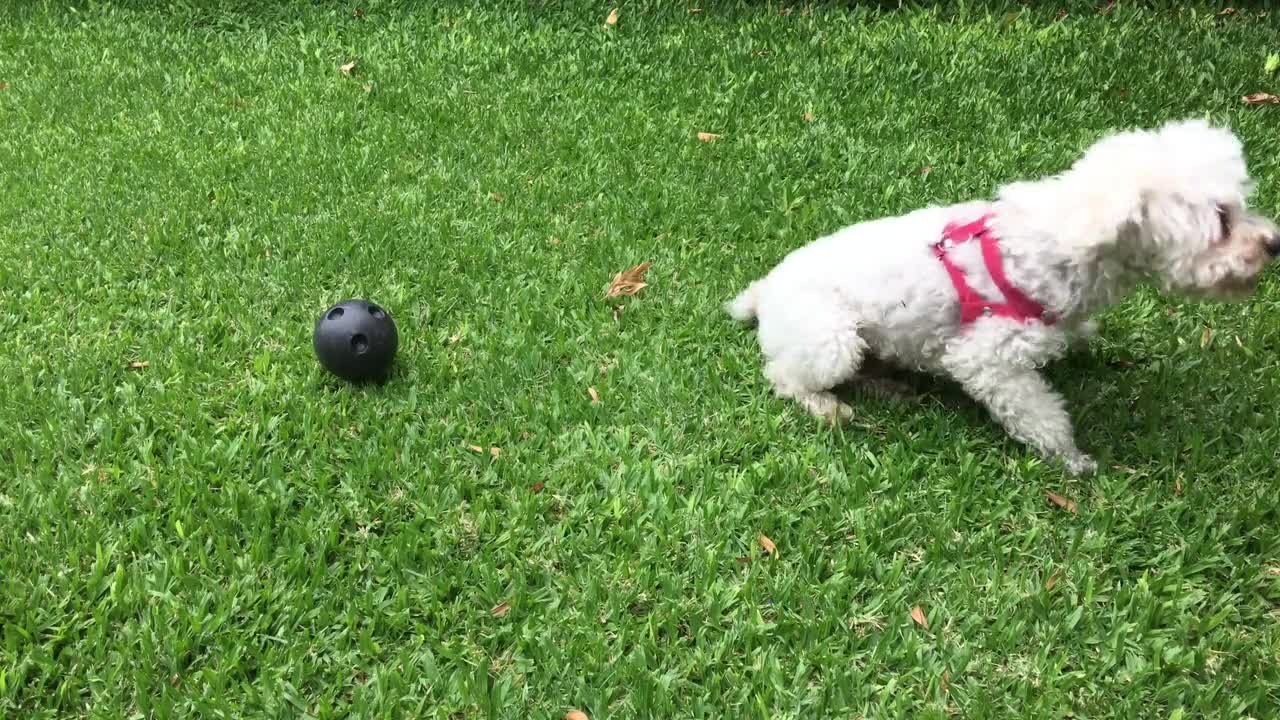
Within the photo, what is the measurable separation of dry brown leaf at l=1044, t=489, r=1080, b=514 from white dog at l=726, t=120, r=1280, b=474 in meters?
0.14

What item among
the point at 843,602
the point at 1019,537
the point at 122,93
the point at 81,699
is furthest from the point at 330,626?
the point at 122,93

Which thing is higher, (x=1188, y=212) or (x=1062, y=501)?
(x=1188, y=212)

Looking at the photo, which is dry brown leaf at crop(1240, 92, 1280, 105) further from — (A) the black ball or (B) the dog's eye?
(A) the black ball

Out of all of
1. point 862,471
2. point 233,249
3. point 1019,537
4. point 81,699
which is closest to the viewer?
point 81,699

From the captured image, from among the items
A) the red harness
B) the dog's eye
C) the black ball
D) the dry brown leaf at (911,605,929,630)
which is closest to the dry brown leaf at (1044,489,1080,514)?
the red harness

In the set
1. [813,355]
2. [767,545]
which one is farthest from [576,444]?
[813,355]

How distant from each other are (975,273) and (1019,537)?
3.14 ft

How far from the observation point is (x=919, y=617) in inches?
108

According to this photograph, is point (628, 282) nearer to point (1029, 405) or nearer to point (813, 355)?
point (813, 355)

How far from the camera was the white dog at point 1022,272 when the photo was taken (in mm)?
2766

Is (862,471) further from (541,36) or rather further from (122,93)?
(122,93)

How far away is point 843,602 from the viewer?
279 centimetres

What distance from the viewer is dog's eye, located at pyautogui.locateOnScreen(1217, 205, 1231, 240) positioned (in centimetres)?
278

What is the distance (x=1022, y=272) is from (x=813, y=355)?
80cm
